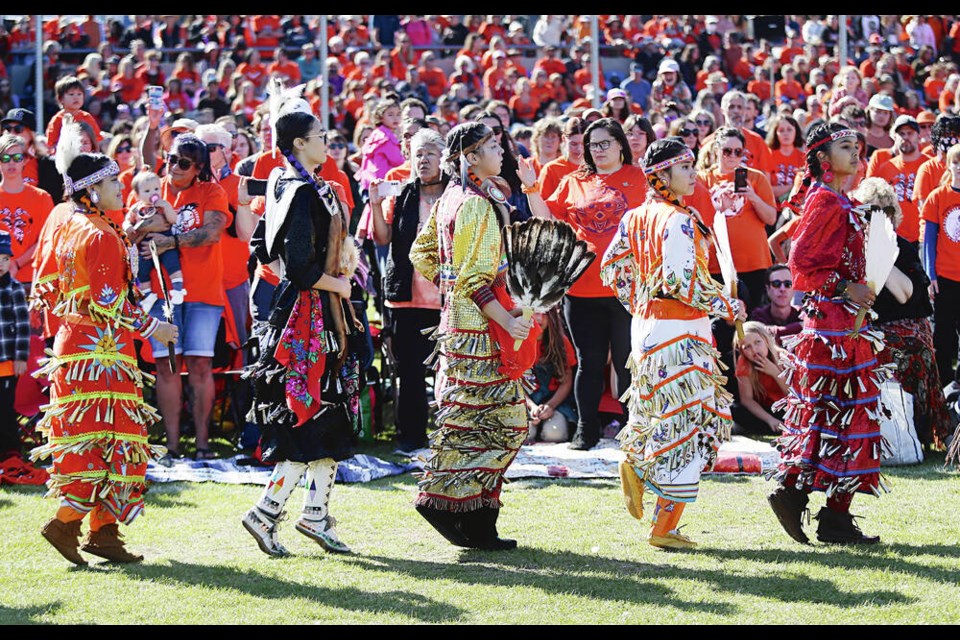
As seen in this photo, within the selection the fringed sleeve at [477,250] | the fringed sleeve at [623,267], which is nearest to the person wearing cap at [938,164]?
the fringed sleeve at [623,267]

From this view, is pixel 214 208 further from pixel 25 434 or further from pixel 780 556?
pixel 780 556

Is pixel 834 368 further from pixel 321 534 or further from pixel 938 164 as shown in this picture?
pixel 938 164

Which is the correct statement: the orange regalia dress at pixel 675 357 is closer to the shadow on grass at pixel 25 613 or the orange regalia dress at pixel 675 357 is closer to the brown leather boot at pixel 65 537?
the brown leather boot at pixel 65 537

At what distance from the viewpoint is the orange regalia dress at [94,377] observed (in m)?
6.22

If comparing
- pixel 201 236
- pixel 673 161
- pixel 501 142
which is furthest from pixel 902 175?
pixel 201 236

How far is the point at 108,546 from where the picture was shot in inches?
249

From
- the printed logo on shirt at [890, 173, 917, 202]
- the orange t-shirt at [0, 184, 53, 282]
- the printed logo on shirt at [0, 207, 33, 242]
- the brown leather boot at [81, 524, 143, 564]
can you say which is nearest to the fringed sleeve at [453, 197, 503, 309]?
the brown leather boot at [81, 524, 143, 564]

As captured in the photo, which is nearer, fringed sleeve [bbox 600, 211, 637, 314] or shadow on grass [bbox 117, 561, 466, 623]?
shadow on grass [bbox 117, 561, 466, 623]

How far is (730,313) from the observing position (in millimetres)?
6465

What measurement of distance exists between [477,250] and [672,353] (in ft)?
3.43

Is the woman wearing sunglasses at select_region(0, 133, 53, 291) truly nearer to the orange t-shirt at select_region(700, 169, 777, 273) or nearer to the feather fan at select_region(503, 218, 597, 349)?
the feather fan at select_region(503, 218, 597, 349)

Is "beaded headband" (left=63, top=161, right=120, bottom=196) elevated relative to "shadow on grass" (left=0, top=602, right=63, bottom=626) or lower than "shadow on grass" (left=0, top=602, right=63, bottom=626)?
elevated

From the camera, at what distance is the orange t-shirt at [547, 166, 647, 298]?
886 centimetres

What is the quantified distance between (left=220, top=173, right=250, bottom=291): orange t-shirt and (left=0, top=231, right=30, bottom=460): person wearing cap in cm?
156
